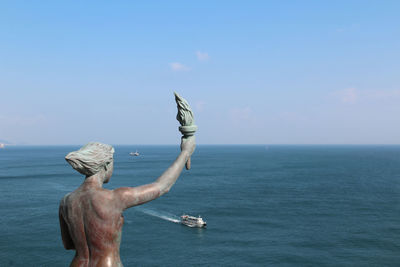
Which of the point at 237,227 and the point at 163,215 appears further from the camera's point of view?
the point at 163,215

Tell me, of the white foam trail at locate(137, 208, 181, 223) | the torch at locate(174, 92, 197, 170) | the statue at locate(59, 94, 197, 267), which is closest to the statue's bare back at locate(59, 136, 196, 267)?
the statue at locate(59, 94, 197, 267)

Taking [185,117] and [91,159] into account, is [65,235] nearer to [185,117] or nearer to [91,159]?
[91,159]

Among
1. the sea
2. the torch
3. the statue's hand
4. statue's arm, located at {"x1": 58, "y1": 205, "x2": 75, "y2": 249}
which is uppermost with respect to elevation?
the torch

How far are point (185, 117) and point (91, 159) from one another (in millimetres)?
1280

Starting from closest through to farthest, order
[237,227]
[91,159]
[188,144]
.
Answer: [91,159] → [188,144] → [237,227]

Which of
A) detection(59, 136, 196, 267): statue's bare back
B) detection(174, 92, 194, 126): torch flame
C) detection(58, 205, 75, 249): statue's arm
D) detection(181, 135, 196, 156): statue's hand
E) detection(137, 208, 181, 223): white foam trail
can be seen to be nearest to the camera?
detection(59, 136, 196, 267): statue's bare back

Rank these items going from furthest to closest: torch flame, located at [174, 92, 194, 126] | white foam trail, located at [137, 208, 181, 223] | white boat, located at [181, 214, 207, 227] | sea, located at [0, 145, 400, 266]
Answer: white foam trail, located at [137, 208, 181, 223]
white boat, located at [181, 214, 207, 227]
sea, located at [0, 145, 400, 266]
torch flame, located at [174, 92, 194, 126]

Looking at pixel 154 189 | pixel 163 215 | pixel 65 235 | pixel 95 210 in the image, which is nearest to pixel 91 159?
pixel 95 210

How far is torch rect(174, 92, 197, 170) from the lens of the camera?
14.4ft

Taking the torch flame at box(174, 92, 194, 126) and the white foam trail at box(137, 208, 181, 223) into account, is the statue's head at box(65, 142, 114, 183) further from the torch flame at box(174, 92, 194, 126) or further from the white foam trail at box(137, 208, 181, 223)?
the white foam trail at box(137, 208, 181, 223)

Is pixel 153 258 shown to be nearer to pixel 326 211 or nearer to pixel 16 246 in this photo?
pixel 16 246

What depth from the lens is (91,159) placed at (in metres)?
4.04

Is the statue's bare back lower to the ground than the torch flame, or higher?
lower

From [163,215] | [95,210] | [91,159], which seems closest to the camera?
[95,210]
